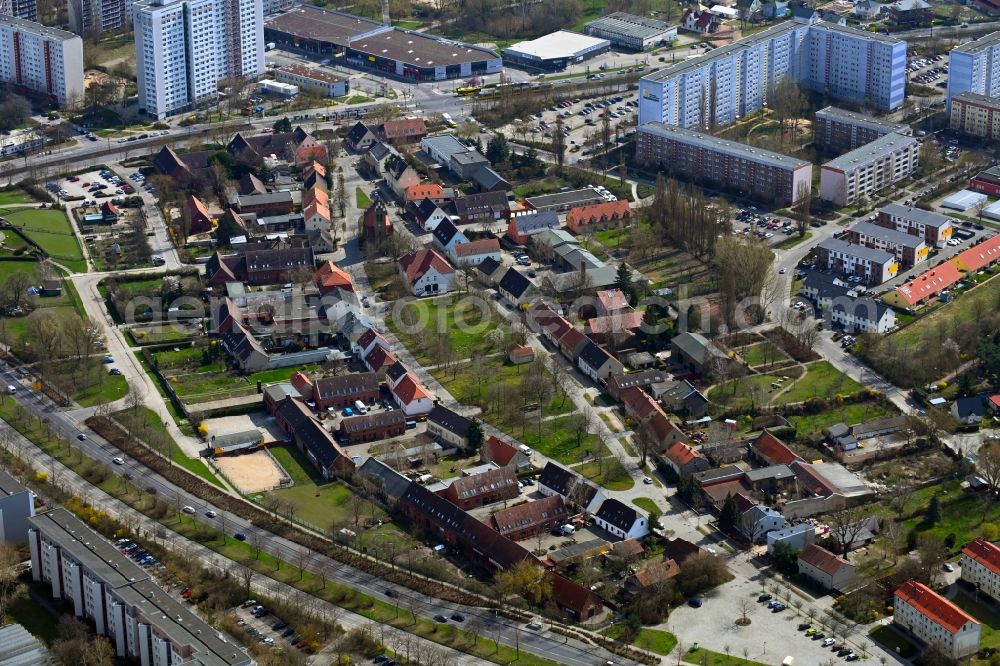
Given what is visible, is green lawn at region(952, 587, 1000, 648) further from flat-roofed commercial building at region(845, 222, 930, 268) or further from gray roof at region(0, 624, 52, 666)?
gray roof at region(0, 624, 52, 666)

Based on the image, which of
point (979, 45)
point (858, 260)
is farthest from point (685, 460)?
point (979, 45)

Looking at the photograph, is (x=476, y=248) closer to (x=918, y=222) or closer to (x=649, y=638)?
(x=918, y=222)

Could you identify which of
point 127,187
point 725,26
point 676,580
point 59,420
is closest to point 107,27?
point 127,187

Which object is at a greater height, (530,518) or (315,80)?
(315,80)

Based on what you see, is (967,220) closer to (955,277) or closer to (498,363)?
(955,277)

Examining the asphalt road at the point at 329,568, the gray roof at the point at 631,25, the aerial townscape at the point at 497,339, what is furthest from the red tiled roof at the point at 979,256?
the gray roof at the point at 631,25

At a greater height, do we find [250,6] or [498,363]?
[250,6]
